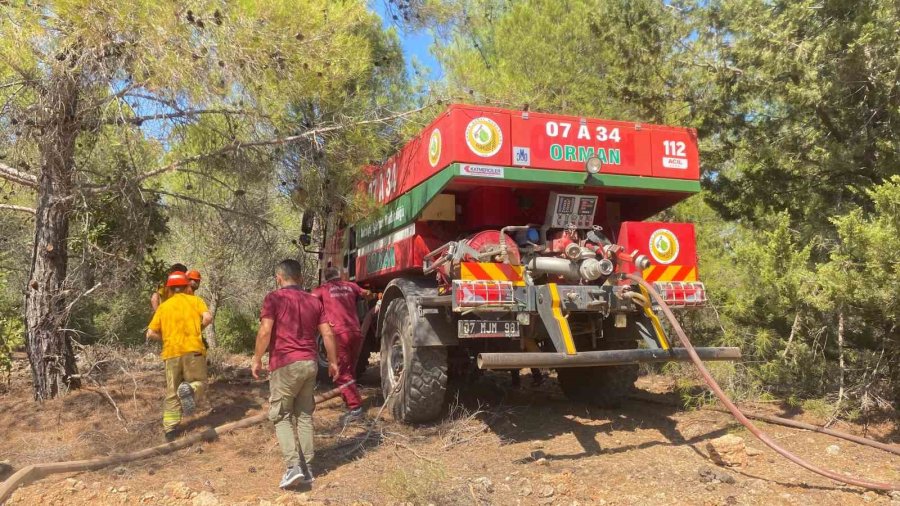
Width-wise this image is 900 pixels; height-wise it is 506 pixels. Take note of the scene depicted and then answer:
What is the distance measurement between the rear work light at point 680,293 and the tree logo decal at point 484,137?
1701 mm

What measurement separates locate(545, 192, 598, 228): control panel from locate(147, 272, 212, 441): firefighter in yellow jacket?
10.6ft

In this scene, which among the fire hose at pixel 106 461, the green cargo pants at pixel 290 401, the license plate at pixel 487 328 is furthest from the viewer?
the license plate at pixel 487 328

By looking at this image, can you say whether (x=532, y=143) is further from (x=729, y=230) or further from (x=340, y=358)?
(x=729, y=230)

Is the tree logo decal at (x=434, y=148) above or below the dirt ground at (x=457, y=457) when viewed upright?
above

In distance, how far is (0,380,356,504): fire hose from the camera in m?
4.09

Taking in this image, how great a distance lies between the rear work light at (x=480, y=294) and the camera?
15.1 ft

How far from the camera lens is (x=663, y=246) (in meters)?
5.29

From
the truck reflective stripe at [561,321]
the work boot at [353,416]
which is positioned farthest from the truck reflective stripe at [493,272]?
the work boot at [353,416]

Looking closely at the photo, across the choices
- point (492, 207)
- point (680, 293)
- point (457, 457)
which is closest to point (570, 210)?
point (492, 207)

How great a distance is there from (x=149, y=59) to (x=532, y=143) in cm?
311

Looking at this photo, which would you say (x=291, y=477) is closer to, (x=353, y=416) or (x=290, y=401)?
(x=290, y=401)

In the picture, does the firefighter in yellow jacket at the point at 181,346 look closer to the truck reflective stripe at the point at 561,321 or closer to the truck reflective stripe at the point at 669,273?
the truck reflective stripe at the point at 561,321

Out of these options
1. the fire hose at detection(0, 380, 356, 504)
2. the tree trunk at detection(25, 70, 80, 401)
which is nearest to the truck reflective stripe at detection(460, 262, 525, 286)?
the fire hose at detection(0, 380, 356, 504)

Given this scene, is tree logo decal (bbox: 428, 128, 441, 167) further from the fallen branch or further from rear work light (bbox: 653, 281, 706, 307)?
the fallen branch
